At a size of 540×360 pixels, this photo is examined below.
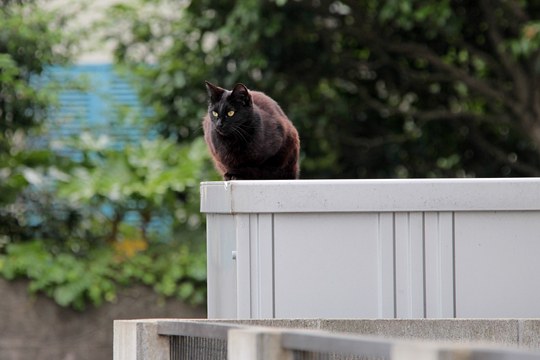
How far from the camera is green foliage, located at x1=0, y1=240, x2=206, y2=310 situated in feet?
38.1

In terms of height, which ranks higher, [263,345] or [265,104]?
[265,104]

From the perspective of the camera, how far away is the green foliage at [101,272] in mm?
11625

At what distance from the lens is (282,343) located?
12.4 feet

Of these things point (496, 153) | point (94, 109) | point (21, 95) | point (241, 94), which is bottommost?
point (241, 94)

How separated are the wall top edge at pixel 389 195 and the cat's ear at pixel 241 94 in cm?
135

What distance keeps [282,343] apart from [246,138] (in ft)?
11.3

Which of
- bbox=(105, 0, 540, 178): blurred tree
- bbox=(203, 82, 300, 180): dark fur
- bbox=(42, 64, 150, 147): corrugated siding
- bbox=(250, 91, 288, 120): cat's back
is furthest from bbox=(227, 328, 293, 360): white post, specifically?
bbox=(42, 64, 150, 147): corrugated siding

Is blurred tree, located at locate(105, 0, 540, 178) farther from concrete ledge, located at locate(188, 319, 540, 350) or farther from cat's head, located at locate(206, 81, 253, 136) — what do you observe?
concrete ledge, located at locate(188, 319, 540, 350)

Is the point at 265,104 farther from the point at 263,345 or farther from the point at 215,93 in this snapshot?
the point at 263,345

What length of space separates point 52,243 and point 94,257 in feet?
1.84

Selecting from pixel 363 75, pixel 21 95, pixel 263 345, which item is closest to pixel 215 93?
pixel 263 345

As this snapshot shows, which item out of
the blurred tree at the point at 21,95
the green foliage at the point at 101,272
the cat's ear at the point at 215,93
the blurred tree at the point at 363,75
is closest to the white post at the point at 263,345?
the cat's ear at the point at 215,93

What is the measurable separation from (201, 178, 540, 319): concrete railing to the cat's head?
1.24 metres

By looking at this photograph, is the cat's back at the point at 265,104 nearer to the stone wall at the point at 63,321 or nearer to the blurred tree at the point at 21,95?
the stone wall at the point at 63,321
